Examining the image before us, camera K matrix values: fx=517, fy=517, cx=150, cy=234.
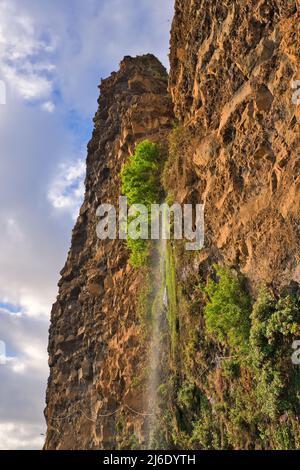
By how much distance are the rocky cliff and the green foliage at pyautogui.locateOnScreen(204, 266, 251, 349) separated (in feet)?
0.12

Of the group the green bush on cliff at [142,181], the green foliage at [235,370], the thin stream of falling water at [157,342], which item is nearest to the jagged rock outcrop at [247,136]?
the green foliage at [235,370]

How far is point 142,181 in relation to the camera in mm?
24438

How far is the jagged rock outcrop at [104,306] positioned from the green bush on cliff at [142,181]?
0.95 m

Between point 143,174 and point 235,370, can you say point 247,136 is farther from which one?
point 143,174

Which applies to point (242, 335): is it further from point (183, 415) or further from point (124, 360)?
point (124, 360)

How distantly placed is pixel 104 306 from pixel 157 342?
7.06 metres

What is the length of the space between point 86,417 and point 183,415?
33.0 ft

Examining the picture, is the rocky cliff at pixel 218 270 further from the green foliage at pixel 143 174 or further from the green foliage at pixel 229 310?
the green foliage at pixel 143 174

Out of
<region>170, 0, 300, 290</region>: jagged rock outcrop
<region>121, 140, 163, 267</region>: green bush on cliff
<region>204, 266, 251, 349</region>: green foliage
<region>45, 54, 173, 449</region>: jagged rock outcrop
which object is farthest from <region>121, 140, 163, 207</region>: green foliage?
<region>204, 266, 251, 349</region>: green foliage

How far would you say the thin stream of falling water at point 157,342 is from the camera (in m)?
19.8

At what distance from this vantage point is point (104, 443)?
76.8ft

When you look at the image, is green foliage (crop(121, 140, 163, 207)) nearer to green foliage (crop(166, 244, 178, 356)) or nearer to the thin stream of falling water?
the thin stream of falling water

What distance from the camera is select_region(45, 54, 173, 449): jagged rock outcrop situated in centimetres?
2352

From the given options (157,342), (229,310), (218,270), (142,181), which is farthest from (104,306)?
(229,310)
